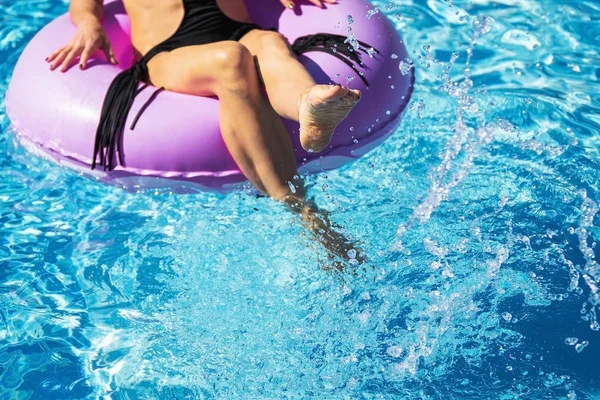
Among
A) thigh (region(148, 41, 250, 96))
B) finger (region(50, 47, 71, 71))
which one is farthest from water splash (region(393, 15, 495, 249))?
A: finger (region(50, 47, 71, 71))

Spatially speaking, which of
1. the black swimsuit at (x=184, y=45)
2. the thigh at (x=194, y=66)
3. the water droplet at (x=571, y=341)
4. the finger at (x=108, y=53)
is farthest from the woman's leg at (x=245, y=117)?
the water droplet at (x=571, y=341)

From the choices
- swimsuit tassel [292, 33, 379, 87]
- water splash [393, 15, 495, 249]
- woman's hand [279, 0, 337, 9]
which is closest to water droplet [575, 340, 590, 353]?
water splash [393, 15, 495, 249]

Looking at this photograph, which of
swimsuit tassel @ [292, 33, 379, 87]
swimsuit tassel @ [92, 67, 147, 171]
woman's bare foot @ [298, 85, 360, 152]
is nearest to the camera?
woman's bare foot @ [298, 85, 360, 152]

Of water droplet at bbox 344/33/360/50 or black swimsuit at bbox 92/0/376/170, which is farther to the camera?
water droplet at bbox 344/33/360/50

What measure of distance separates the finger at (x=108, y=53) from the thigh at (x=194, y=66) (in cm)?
15

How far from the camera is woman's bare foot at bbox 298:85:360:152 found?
2.13 meters

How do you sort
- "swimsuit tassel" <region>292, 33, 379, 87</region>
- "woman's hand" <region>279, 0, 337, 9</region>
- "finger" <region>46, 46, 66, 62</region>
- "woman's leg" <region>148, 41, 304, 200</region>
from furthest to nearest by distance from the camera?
"woman's hand" <region>279, 0, 337, 9</region> < "finger" <region>46, 46, 66, 62</region> < "swimsuit tassel" <region>292, 33, 379, 87</region> < "woman's leg" <region>148, 41, 304, 200</region>

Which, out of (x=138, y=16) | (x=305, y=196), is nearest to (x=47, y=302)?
(x=305, y=196)

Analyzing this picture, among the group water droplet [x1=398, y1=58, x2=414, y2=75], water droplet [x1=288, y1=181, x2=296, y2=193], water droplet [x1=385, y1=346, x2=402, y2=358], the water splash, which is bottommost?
water droplet [x1=385, y1=346, x2=402, y2=358]

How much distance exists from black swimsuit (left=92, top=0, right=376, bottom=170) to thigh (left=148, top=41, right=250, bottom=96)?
0.05 m

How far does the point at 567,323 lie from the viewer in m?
2.48

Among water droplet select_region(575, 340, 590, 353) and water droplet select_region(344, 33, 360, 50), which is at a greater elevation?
water droplet select_region(344, 33, 360, 50)

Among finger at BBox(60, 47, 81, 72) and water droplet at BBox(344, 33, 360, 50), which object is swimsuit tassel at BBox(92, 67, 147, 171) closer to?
finger at BBox(60, 47, 81, 72)

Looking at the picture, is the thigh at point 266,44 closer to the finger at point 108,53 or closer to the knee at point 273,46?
the knee at point 273,46
